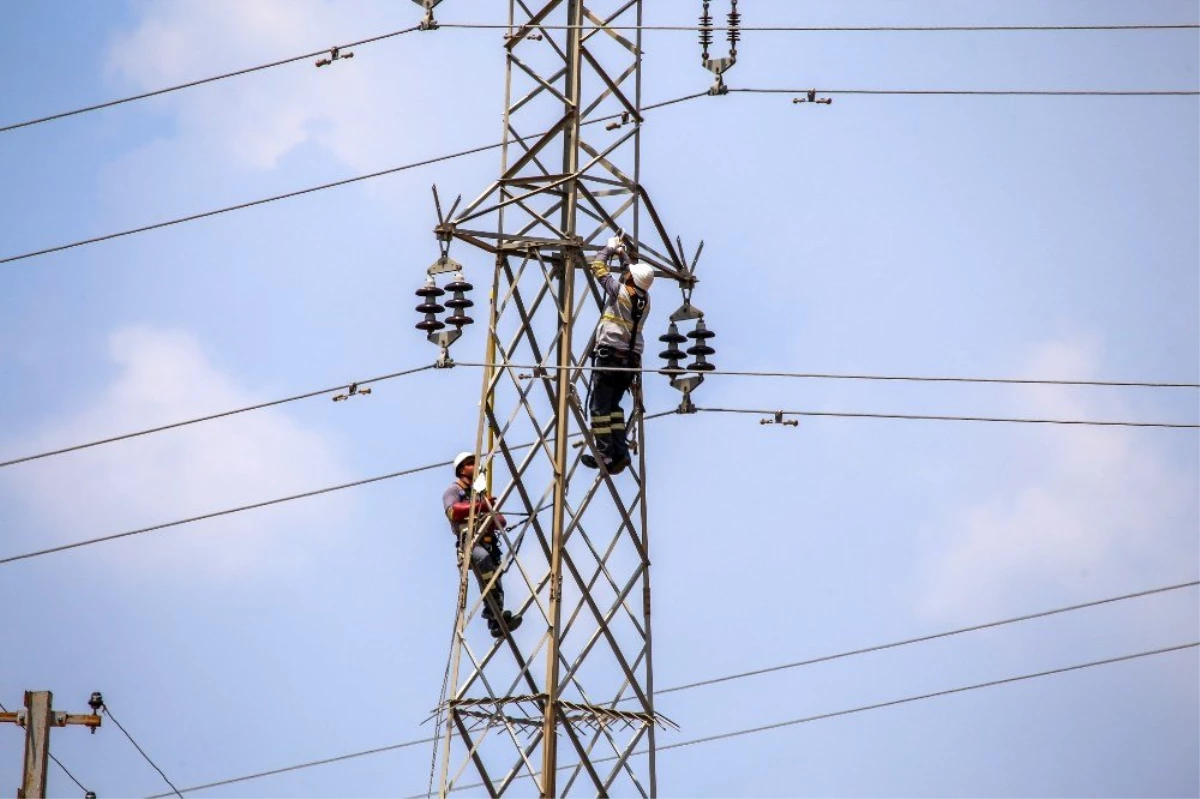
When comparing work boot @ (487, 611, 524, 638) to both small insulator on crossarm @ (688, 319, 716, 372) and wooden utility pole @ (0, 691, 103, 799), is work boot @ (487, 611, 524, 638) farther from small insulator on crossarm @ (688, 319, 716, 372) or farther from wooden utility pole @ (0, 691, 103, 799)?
wooden utility pole @ (0, 691, 103, 799)

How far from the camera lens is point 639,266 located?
24578 mm

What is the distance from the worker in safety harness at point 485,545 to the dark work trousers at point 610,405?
1.19 m

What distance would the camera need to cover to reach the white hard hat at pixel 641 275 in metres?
24.5

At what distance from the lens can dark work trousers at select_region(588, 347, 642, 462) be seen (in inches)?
969

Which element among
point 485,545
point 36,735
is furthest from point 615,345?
point 36,735

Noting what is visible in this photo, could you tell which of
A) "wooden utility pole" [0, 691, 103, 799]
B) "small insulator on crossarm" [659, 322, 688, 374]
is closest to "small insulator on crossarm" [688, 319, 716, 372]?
"small insulator on crossarm" [659, 322, 688, 374]

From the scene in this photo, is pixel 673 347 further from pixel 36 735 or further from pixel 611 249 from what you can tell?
pixel 36 735

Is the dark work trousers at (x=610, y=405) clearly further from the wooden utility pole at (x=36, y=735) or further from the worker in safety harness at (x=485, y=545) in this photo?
the wooden utility pole at (x=36, y=735)

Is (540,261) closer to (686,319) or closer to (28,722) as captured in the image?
(686,319)

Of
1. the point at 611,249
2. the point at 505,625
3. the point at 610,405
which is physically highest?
the point at 611,249

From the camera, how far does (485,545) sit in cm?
2470

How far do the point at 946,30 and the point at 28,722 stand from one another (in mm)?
14061

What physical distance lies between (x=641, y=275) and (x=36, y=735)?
38.0ft

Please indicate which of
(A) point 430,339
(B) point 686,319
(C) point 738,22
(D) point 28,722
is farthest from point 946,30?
(D) point 28,722
